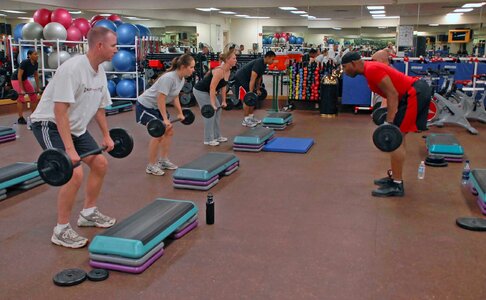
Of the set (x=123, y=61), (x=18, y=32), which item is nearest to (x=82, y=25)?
(x=18, y=32)

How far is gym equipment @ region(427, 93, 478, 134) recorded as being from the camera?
7.18 metres

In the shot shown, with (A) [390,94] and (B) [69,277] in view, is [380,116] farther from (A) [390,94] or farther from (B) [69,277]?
(B) [69,277]

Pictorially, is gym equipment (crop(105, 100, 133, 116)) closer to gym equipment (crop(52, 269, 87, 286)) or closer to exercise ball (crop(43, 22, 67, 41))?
exercise ball (crop(43, 22, 67, 41))

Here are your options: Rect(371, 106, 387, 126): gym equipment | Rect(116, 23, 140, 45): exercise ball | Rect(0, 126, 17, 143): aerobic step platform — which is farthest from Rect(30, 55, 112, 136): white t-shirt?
Rect(116, 23, 140, 45): exercise ball

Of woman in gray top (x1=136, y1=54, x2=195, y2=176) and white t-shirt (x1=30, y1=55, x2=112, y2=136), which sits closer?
white t-shirt (x1=30, y1=55, x2=112, y2=136)

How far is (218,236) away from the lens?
3129mm

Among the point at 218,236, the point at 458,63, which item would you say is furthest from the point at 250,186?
the point at 458,63

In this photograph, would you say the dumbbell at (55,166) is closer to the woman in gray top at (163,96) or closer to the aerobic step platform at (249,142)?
the woman in gray top at (163,96)

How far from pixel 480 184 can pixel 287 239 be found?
5.84 feet

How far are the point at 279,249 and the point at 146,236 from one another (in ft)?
2.83

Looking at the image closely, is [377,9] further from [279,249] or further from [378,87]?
[279,249]

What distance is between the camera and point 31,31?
9.26m

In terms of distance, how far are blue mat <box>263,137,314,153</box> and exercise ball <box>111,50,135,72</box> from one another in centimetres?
458

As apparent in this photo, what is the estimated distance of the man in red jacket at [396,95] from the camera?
11.9 feet
